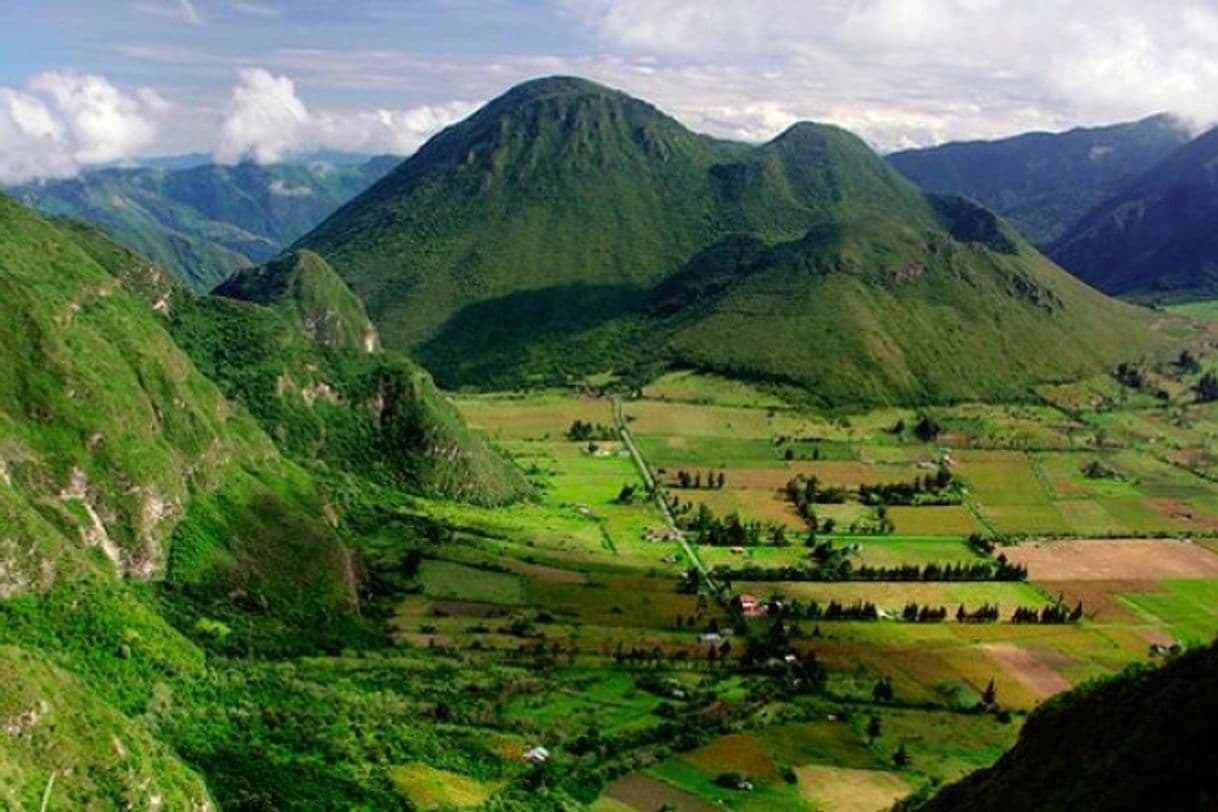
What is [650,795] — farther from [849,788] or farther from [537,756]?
[849,788]

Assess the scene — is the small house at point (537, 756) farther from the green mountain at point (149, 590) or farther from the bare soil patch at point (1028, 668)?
the bare soil patch at point (1028, 668)

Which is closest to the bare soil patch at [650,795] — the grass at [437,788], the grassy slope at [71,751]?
the grass at [437,788]

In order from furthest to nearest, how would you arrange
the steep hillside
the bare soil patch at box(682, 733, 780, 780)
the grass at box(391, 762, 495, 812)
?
the steep hillside → the bare soil patch at box(682, 733, 780, 780) → the grass at box(391, 762, 495, 812)

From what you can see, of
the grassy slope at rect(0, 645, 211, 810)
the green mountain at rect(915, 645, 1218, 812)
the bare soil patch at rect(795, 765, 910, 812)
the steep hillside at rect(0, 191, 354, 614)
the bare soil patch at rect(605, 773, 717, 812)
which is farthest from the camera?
the steep hillside at rect(0, 191, 354, 614)

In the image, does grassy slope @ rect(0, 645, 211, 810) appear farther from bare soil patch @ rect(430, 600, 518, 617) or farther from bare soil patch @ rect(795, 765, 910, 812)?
bare soil patch @ rect(430, 600, 518, 617)

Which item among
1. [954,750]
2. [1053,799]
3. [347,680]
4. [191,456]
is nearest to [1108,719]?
[1053,799]

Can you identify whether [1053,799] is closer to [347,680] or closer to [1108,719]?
[1108,719]

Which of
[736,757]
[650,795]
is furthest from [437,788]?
[736,757]

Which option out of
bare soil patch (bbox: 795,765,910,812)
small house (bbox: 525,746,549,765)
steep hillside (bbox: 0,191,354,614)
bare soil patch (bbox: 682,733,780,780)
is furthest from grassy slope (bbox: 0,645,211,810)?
bare soil patch (bbox: 795,765,910,812)
